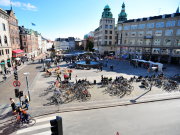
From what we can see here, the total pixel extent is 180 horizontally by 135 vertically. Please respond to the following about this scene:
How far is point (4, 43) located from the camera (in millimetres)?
30141

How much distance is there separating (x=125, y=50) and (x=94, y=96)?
147 feet

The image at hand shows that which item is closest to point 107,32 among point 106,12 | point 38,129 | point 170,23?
point 106,12

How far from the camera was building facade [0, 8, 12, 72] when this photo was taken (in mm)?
28500

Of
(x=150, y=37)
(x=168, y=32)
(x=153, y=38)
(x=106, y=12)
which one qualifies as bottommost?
(x=153, y=38)

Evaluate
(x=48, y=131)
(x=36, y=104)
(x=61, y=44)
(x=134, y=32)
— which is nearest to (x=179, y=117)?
(x=48, y=131)

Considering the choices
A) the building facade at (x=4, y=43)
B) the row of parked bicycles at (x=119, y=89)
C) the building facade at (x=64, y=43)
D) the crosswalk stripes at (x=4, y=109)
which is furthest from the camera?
the building facade at (x=64, y=43)

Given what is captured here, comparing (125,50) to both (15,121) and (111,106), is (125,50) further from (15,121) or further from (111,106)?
(15,121)

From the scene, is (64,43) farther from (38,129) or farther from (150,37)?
(38,129)

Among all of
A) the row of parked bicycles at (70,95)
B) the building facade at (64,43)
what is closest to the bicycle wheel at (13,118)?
the row of parked bicycles at (70,95)

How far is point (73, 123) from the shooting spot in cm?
963

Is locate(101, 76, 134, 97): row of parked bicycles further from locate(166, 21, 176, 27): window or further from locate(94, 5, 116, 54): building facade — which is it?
locate(94, 5, 116, 54): building facade

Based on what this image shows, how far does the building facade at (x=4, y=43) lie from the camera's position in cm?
2850

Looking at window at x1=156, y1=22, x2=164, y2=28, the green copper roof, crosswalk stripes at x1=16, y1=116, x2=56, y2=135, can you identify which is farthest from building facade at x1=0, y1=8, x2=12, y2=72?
window at x1=156, y1=22, x2=164, y2=28

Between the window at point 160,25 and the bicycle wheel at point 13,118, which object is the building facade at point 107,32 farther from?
the bicycle wheel at point 13,118
